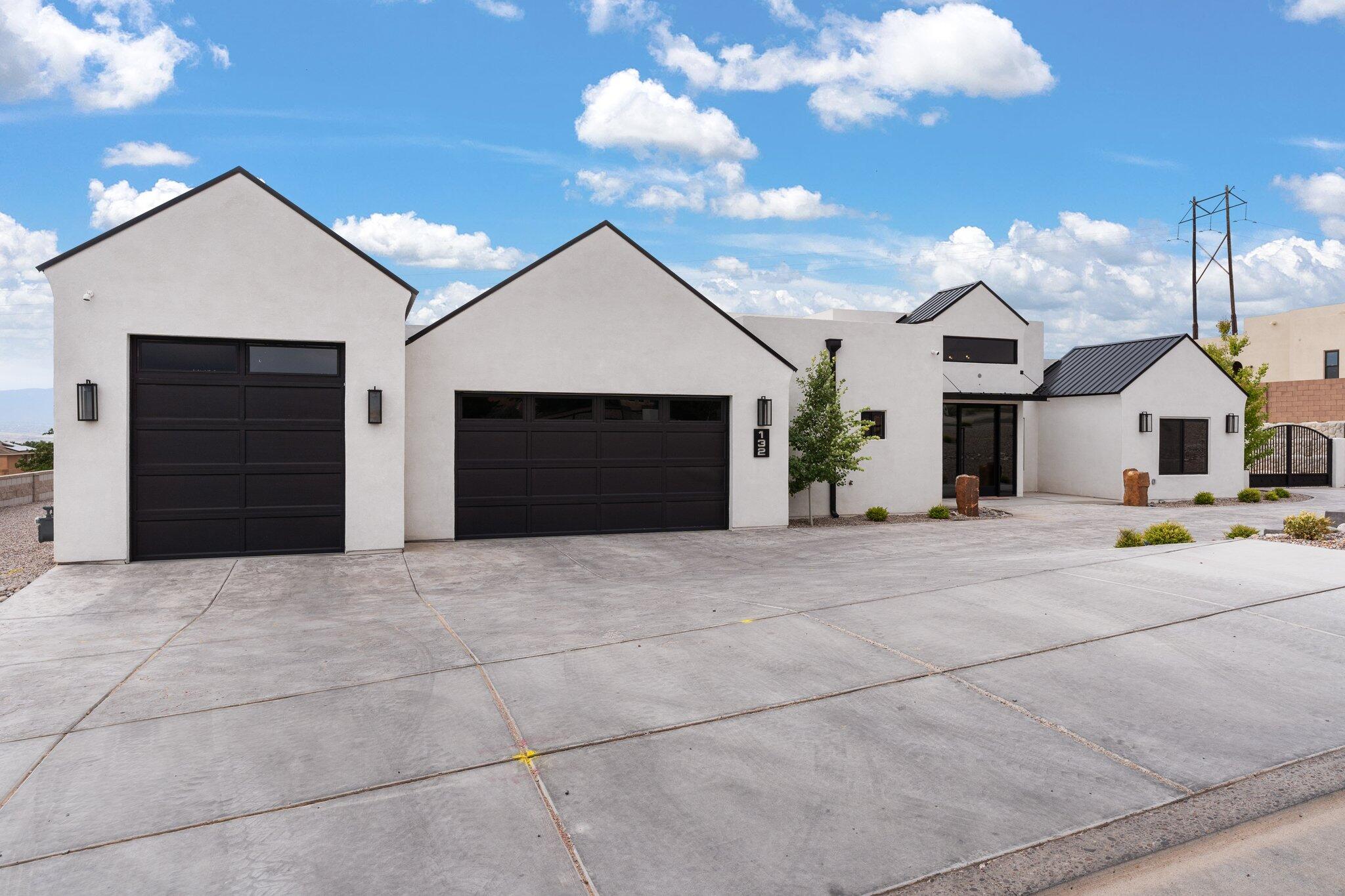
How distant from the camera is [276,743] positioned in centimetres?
462

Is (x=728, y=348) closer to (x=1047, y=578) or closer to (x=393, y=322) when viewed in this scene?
(x=393, y=322)

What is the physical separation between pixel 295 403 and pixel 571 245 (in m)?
5.15

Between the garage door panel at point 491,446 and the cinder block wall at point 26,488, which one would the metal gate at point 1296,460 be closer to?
the garage door panel at point 491,446

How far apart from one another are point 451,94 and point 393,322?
6113 millimetres

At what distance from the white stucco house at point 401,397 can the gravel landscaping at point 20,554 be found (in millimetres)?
568

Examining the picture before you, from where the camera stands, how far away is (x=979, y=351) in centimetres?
2111

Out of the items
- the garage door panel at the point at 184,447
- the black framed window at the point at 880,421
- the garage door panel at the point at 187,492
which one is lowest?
the garage door panel at the point at 187,492

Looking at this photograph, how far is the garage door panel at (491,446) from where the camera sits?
13.2m

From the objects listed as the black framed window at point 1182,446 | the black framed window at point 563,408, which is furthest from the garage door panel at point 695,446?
the black framed window at point 1182,446

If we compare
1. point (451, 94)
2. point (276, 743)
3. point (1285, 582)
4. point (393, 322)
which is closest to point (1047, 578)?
point (1285, 582)

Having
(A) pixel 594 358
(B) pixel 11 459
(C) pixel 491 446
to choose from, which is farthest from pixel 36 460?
(A) pixel 594 358

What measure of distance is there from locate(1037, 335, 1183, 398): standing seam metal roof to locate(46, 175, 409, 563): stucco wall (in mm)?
17760

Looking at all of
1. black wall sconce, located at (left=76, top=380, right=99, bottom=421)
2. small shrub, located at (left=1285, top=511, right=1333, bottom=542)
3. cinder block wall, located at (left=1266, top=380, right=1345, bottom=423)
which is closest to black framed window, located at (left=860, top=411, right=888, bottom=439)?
small shrub, located at (left=1285, top=511, right=1333, bottom=542)

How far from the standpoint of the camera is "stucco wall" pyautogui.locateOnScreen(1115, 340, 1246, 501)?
2027 centimetres
